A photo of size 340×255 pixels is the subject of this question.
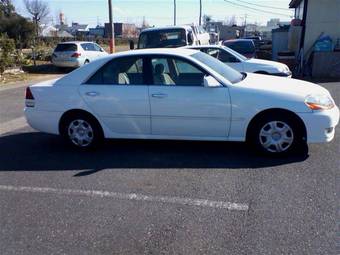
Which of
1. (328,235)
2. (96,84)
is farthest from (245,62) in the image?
(328,235)

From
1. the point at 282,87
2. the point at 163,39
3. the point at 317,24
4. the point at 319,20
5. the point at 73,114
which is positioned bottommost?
the point at 73,114

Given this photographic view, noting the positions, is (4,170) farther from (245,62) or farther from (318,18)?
(318,18)

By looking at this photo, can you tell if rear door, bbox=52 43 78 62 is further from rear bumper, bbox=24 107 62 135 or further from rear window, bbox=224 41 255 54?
rear bumper, bbox=24 107 62 135

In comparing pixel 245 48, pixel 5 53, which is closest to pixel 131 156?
pixel 245 48

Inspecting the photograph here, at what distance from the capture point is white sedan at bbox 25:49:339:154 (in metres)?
5.47

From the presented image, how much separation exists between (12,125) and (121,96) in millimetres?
3644

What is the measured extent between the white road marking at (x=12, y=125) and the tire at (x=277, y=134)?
4.95 meters

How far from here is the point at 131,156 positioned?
5977mm

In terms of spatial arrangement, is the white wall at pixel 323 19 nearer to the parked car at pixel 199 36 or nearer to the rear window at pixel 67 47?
the parked car at pixel 199 36

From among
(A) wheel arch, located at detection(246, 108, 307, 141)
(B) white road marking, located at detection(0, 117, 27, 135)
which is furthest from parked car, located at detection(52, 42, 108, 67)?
(A) wheel arch, located at detection(246, 108, 307, 141)

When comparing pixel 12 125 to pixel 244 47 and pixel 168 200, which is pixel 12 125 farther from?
pixel 244 47

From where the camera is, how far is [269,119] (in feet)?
18.1

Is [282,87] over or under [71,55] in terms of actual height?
over

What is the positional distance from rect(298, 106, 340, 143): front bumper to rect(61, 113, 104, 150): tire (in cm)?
302
